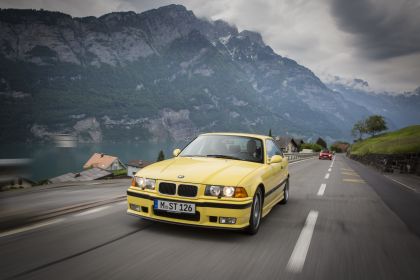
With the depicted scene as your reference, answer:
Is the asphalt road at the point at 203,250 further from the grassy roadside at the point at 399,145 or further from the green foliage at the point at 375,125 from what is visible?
the green foliage at the point at 375,125

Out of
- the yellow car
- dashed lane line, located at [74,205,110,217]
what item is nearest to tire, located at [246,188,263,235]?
the yellow car

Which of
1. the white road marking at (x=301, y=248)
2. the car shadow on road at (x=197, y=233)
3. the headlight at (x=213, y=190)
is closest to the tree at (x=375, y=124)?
the white road marking at (x=301, y=248)

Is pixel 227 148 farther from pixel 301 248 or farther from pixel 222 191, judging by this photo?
pixel 301 248

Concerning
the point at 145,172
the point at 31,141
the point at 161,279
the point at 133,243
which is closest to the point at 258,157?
the point at 145,172

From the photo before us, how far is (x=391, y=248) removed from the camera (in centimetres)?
454

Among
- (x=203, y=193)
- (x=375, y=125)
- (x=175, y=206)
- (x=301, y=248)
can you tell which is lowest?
(x=301, y=248)

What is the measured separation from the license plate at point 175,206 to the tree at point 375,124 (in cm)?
14019

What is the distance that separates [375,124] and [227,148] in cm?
13865

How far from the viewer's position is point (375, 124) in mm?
129875

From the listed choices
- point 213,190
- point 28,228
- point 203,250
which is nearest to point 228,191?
point 213,190

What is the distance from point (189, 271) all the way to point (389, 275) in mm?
2029

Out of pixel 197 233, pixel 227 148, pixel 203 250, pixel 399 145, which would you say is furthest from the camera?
pixel 399 145

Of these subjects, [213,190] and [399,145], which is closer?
[213,190]

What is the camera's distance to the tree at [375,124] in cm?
12912
